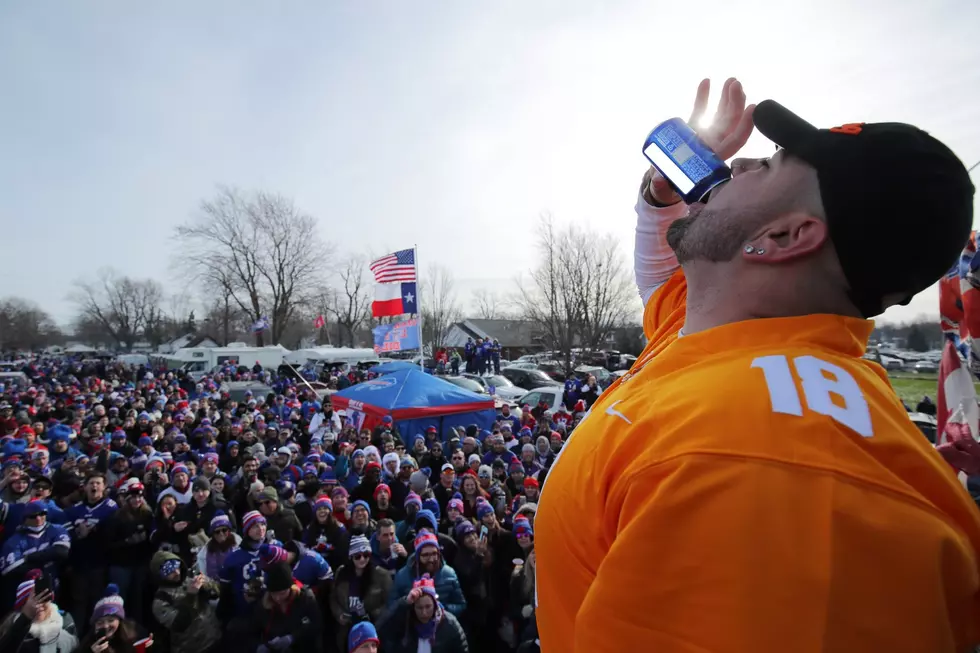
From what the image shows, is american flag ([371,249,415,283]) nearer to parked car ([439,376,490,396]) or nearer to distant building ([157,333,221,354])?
parked car ([439,376,490,396])

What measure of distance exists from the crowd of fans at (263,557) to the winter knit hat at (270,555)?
0.03ft

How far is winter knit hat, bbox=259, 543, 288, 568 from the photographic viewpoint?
4.43 meters

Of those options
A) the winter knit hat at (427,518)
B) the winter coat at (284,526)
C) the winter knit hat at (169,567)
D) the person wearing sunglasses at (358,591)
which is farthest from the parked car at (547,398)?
the winter knit hat at (169,567)

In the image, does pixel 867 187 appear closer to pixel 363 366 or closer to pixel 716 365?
pixel 716 365

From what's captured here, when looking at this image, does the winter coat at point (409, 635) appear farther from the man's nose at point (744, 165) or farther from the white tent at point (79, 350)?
the white tent at point (79, 350)

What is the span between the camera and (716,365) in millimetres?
1058

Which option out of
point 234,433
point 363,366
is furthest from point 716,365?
point 363,366

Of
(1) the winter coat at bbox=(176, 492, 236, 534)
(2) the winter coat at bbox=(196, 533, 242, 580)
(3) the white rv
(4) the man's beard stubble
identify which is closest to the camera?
(4) the man's beard stubble

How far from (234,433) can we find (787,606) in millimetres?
11117

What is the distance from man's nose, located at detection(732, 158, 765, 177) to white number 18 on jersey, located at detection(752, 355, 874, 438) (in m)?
0.51

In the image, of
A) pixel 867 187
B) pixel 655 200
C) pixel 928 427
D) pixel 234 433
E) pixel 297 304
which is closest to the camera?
pixel 867 187

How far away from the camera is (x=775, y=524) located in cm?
77

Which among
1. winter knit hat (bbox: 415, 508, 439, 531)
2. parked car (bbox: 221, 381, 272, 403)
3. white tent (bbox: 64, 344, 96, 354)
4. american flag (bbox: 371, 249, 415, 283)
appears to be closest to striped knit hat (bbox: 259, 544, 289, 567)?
winter knit hat (bbox: 415, 508, 439, 531)

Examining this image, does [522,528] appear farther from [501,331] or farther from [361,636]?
[501,331]
